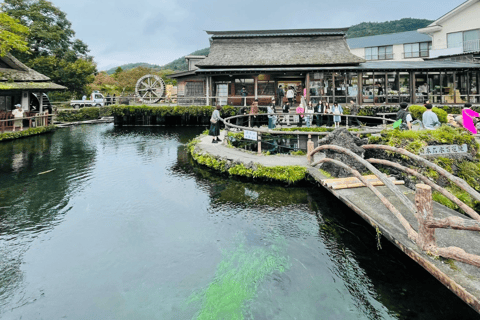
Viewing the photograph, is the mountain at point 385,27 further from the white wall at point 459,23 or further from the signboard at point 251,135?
the signboard at point 251,135

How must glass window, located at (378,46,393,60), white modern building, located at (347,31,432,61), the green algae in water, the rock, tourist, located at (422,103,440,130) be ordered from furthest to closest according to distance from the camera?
glass window, located at (378,46,393,60)
white modern building, located at (347,31,432,61)
tourist, located at (422,103,440,130)
the rock
the green algae in water

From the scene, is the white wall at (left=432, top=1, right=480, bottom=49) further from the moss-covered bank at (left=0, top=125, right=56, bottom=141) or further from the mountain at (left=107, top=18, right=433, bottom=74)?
the mountain at (left=107, top=18, right=433, bottom=74)

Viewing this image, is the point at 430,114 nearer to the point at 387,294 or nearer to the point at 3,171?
the point at 387,294

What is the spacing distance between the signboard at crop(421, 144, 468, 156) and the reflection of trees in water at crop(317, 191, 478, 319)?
2647 millimetres

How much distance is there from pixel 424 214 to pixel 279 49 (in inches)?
982

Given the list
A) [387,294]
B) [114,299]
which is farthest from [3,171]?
[387,294]

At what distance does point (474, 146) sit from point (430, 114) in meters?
1.65

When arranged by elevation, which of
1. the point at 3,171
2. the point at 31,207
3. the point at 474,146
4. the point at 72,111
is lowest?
the point at 31,207

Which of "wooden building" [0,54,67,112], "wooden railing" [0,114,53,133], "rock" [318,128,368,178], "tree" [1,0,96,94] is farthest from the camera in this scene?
"tree" [1,0,96,94]

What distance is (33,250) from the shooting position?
5.87m

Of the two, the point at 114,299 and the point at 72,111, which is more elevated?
the point at 72,111

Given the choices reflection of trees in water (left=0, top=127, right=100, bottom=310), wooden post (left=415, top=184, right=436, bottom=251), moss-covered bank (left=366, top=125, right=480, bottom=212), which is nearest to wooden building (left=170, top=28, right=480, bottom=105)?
A: reflection of trees in water (left=0, top=127, right=100, bottom=310)

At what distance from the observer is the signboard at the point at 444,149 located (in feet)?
24.7

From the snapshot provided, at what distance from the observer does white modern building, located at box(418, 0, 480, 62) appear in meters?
27.6
